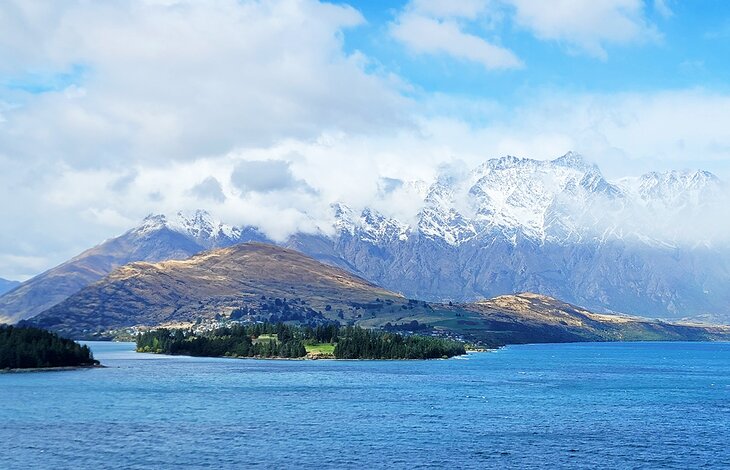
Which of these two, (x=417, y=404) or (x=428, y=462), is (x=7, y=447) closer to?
(x=428, y=462)

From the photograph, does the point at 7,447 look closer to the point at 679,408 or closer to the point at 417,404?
the point at 417,404

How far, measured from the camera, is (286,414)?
150875mm

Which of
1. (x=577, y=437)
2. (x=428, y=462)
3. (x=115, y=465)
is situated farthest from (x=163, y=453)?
(x=577, y=437)

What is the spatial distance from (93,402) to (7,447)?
5207 cm

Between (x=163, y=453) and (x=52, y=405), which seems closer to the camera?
(x=163, y=453)

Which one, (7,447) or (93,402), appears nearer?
(7,447)

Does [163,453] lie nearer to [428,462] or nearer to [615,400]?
[428,462]

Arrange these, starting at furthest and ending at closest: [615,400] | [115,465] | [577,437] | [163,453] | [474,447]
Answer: [615,400], [577,437], [474,447], [163,453], [115,465]

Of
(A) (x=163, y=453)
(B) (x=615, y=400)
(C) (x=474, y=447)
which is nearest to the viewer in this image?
(A) (x=163, y=453)

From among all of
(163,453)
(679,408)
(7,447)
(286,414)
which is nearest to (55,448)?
(7,447)

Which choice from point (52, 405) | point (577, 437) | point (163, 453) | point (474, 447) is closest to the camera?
point (163, 453)

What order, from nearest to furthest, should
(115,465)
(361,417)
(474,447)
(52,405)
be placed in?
(115,465)
(474,447)
(361,417)
(52,405)

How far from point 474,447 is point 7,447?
59272 millimetres

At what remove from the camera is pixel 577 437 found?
125688mm
